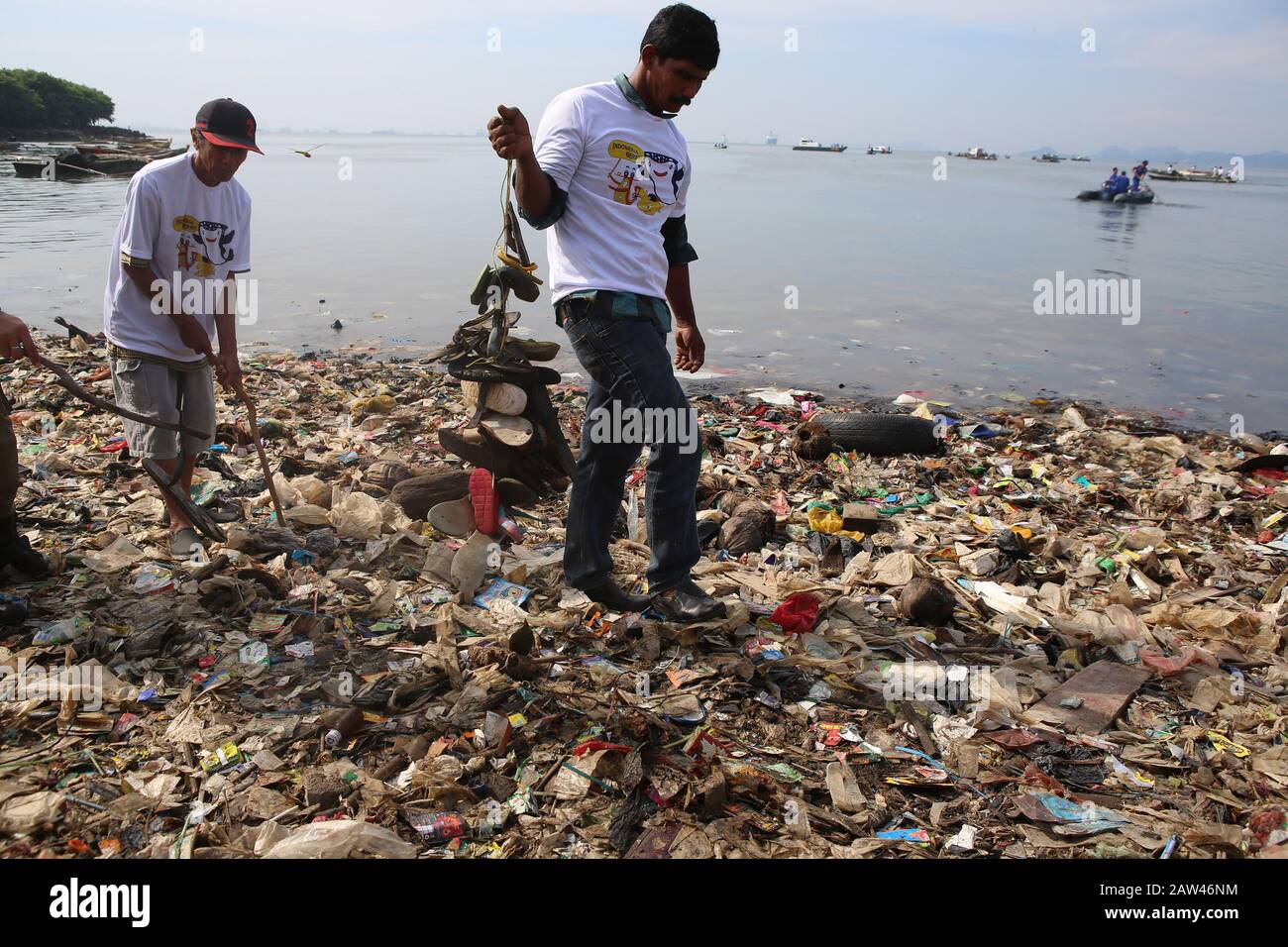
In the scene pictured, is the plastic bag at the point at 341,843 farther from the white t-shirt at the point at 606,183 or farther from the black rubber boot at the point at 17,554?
the black rubber boot at the point at 17,554

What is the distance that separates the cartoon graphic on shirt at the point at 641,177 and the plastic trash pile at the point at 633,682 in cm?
171

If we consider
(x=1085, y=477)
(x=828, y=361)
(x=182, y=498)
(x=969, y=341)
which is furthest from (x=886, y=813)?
(x=969, y=341)

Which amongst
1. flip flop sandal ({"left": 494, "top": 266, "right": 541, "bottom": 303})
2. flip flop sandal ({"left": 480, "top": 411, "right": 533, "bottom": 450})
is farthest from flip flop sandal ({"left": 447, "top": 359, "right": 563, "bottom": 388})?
flip flop sandal ({"left": 494, "top": 266, "right": 541, "bottom": 303})

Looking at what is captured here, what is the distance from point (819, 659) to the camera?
3.53 meters

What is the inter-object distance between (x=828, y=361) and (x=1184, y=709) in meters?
7.38

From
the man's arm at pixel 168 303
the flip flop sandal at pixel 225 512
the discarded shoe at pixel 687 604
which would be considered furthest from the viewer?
the flip flop sandal at pixel 225 512

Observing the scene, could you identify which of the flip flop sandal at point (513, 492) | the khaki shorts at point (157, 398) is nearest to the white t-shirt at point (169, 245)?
the khaki shorts at point (157, 398)

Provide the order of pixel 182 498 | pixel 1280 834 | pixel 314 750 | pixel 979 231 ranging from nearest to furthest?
pixel 1280 834 < pixel 314 750 < pixel 182 498 < pixel 979 231

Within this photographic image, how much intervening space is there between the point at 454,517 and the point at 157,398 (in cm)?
152

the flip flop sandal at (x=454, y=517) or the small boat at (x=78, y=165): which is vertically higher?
the small boat at (x=78, y=165)

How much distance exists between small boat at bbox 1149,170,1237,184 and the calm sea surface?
3829 cm

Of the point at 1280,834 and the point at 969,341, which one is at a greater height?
the point at 969,341

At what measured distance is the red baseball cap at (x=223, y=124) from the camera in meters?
3.88

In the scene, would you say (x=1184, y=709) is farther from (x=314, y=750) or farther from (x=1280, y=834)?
(x=314, y=750)
